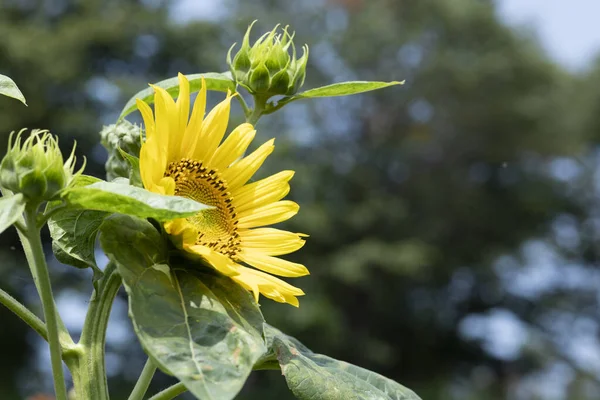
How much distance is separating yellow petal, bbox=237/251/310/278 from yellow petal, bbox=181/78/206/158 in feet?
0.22

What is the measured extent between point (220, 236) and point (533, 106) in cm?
1173

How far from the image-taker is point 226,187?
1.70 feet

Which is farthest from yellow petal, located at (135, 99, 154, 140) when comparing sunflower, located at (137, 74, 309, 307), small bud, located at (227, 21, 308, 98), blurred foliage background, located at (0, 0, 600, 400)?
blurred foliage background, located at (0, 0, 600, 400)

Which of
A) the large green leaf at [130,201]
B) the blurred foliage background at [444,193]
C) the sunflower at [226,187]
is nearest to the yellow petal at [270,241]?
the sunflower at [226,187]

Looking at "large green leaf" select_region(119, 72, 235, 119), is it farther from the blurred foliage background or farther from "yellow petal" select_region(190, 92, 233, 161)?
the blurred foliage background

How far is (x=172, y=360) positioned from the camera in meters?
0.38

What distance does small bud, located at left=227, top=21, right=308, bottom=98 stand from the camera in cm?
55

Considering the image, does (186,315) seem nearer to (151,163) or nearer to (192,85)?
(151,163)

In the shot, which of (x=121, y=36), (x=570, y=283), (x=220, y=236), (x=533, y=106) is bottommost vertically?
(x=220, y=236)

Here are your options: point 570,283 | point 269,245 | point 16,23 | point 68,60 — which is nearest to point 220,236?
point 269,245

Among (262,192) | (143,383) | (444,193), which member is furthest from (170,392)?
(444,193)

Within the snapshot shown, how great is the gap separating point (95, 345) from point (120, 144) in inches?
5.5

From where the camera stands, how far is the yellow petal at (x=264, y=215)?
51 centimetres

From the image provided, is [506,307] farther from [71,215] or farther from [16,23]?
[71,215]
